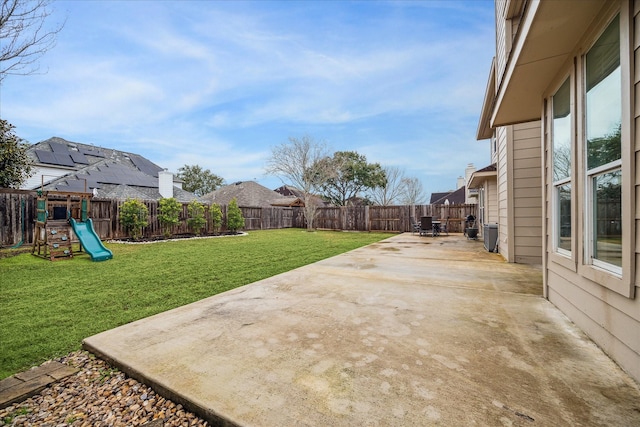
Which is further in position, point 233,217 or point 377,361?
point 233,217

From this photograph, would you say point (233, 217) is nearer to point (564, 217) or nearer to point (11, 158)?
point (11, 158)

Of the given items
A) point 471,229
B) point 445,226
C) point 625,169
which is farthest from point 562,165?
point 445,226

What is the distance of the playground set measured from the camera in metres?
6.44

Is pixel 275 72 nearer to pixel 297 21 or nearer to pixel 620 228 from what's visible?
pixel 297 21

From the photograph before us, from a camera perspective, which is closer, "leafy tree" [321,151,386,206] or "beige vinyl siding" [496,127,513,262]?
"beige vinyl siding" [496,127,513,262]

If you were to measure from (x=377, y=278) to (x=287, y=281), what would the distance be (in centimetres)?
132

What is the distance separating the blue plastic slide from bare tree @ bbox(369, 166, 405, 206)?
954 inches

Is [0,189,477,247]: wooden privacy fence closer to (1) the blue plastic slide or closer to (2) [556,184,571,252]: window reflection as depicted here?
(1) the blue plastic slide

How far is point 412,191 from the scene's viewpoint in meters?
29.3

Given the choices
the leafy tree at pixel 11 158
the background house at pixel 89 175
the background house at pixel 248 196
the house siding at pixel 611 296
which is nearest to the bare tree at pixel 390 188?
the background house at pixel 248 196

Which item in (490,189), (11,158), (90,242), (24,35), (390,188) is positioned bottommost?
(90,242)

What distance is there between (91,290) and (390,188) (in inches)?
1073

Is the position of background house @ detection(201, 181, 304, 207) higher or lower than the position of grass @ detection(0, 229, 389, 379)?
higher

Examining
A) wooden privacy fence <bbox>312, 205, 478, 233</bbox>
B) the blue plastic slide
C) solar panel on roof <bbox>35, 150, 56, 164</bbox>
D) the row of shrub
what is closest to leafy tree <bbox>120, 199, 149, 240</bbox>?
the row of shrub
